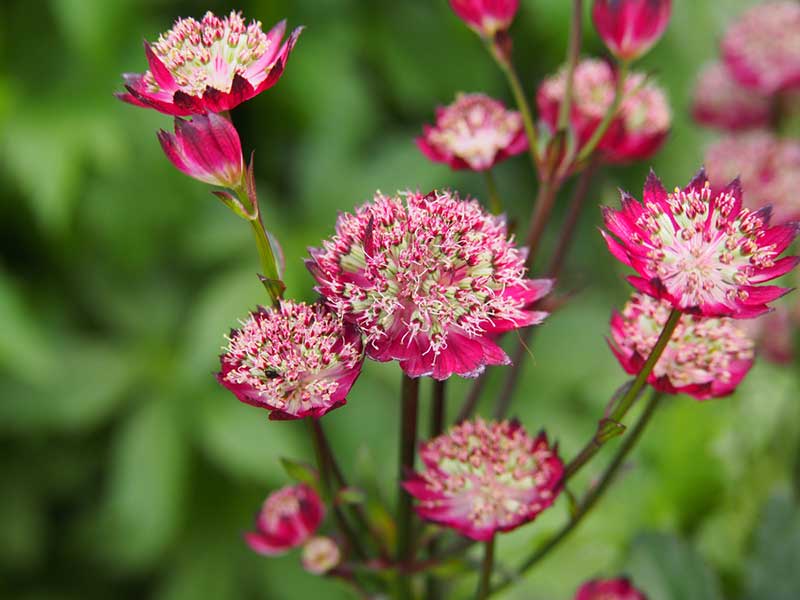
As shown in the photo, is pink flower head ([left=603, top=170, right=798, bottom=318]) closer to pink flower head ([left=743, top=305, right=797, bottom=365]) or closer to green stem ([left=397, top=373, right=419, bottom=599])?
green stem ([left=397, top=373, right=419, bottom=599])

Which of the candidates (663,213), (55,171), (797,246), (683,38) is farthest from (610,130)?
(683,38)

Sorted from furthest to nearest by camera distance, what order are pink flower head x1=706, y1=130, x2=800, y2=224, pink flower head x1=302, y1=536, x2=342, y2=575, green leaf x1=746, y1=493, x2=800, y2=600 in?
pink flower head x1=706, y1=130, x2=800, y2=224 < green leaf x1=746, y1=493, x2=800, y2=600 < pink flower head x1=302, y1=536, x2=342, y2=575

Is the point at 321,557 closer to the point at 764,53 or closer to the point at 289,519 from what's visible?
the point at 289,519

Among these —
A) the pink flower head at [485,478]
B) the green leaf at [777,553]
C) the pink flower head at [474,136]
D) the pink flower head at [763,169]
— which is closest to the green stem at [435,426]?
the pink flower head at [485,478]

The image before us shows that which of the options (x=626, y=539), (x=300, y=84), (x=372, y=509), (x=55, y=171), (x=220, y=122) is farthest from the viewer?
(x=300, y=84)

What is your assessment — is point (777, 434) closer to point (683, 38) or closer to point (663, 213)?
point (663, 213)

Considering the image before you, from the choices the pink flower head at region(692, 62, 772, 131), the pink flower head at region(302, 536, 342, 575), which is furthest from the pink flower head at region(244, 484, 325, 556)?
the pink flower head at region(692, 62, 772, 131)

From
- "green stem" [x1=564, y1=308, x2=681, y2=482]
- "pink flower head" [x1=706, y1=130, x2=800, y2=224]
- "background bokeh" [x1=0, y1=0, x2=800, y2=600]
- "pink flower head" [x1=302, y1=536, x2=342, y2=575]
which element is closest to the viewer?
"green stem" [x1=564, y1=308, x2=681, y2=482]
